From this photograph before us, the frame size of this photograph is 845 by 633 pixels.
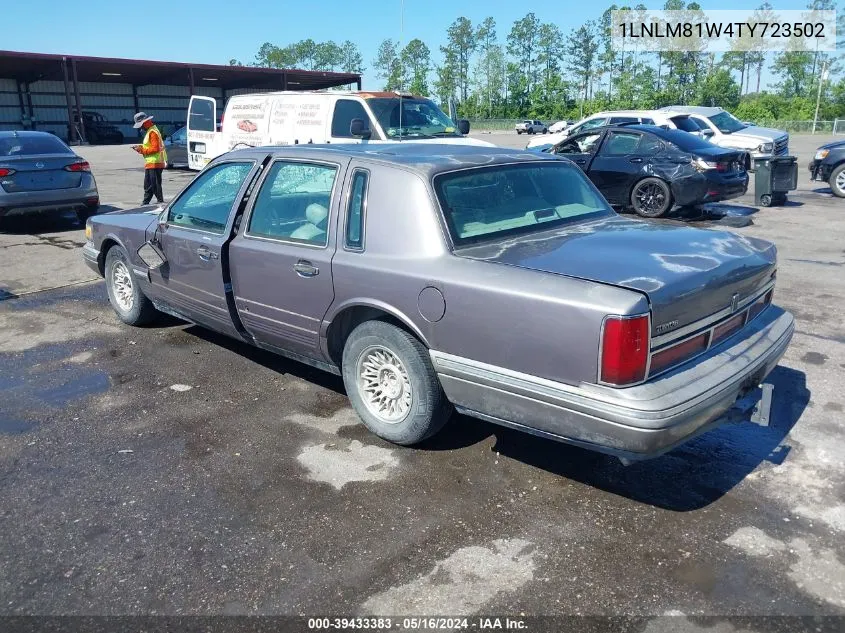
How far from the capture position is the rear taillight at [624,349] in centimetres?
302

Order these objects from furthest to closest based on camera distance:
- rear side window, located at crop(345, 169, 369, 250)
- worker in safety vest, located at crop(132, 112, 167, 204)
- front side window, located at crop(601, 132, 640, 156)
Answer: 1. worker in safety vest, located at crop(132, 112, 167, 204)
2. front side window, located at crop(601, 132, 640, 156)
3. rear side window, located at crop(345, 169, 369, 250)

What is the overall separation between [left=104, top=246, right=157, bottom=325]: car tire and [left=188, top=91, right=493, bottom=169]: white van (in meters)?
5.71

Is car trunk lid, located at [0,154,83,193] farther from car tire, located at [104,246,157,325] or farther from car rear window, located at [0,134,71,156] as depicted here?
car tire, located at [104,246,157,325]

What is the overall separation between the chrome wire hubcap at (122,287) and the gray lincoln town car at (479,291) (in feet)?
3.87

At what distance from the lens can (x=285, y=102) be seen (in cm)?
1333

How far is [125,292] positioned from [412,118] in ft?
23.9

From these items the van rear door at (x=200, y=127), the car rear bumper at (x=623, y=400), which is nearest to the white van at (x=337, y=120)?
the van rear door at (x=200, y=127)

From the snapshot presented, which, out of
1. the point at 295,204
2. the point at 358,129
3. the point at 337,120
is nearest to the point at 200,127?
the point at 337,120

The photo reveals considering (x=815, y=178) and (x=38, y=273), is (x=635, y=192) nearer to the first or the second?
(x=815, y=178)

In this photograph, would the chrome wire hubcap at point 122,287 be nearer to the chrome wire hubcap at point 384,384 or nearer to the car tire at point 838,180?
the chrome wire hubcap at point 384,384

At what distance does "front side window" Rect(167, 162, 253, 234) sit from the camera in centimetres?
498

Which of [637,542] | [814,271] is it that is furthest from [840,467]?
[814,271]

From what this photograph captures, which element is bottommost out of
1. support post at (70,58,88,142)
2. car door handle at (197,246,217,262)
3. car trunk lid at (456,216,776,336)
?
car door handle at (197,246,217,262)

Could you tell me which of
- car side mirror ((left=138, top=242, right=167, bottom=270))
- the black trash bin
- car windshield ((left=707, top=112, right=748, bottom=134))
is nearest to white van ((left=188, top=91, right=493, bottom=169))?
the black trash bin
